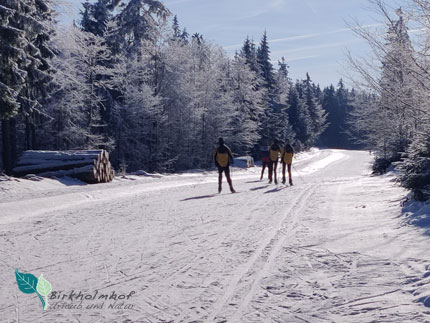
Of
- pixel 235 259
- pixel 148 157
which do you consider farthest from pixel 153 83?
pixel 235 259

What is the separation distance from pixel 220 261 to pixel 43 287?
2267 millimetres

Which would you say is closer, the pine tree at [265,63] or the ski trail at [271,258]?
the ski trail at [271,258]

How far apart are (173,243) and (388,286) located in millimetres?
3364

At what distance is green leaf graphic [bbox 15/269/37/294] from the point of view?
450 cm

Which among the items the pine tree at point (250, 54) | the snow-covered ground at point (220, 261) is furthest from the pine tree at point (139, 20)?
the snow-covered ground at point (220, 261)

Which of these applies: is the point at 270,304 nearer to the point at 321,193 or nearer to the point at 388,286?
the point at 388,286

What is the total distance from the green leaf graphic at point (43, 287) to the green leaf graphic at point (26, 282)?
0.16 feet

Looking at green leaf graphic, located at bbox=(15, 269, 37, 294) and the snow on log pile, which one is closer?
green leaf graphic, located at bbox=(15, 269, 37, 294)

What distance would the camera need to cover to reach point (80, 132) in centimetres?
2780

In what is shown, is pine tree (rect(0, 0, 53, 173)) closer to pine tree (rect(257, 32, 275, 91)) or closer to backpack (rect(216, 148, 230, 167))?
backpack (rect(216, 148, 230, 167))

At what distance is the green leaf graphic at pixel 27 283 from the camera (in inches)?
177

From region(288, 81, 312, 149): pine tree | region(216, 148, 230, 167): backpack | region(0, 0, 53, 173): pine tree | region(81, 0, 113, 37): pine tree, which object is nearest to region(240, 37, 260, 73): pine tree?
region(288, 81, 312, 149): pine tree

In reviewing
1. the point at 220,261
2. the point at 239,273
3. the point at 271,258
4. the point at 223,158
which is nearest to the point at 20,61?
the point at 223,158

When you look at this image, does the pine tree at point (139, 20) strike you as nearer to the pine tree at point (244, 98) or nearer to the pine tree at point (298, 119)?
the pine tree at point (244, 98)
